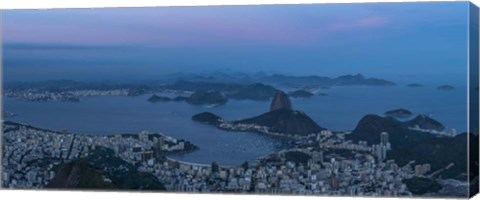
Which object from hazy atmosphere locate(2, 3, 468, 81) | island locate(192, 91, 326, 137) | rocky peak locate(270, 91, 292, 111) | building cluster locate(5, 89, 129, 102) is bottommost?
island locate(192, 91, 326, 137)

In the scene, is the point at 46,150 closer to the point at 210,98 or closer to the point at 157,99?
the point at 157,99

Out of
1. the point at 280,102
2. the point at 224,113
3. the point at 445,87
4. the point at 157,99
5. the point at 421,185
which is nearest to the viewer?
the point at 445,87

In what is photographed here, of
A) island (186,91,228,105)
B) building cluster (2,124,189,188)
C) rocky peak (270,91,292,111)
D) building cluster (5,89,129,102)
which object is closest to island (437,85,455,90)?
rocky peak (270,91,292,111)

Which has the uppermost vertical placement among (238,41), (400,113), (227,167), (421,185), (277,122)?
(238,41)

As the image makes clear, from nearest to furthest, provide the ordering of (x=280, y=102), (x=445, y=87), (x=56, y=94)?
(x=445, y=87) < (x=280, y=102) < (x=56, y=94)

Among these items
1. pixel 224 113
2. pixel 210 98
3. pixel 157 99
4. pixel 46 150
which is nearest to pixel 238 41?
pixel 210 98

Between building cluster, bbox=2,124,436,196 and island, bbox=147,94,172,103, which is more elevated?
island, bbox=147,94,172,103

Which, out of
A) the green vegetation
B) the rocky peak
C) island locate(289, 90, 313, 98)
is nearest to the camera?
the green vegetation

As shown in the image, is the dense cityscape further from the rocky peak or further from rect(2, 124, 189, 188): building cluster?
the rocky peak

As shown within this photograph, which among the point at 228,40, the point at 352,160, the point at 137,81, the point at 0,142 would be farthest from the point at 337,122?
the point at 0,142
